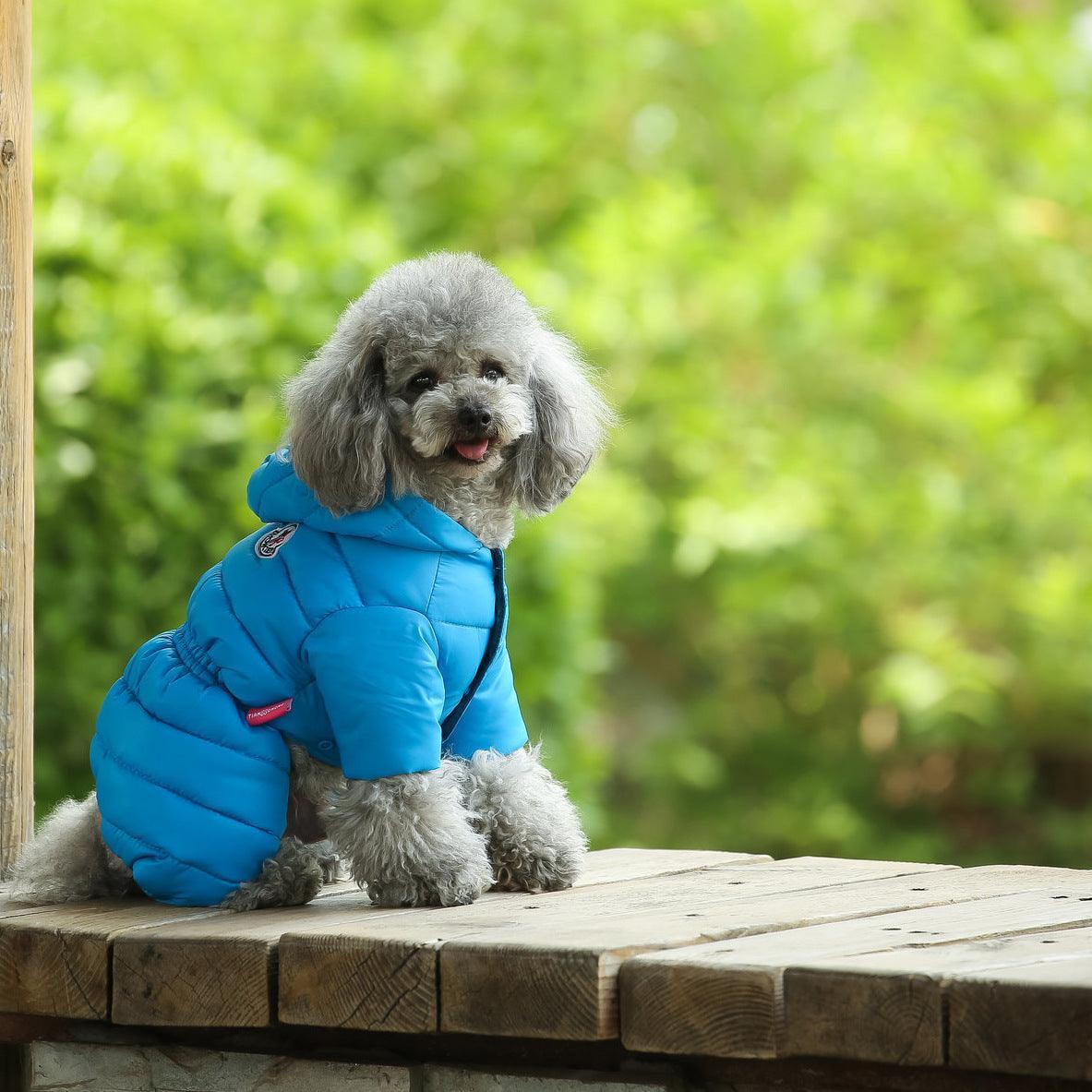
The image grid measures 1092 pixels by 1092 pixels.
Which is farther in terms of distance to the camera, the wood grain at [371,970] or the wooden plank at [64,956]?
the wooden plank at [64,956]

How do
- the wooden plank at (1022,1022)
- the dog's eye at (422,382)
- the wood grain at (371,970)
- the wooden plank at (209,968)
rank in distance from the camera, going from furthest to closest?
the dog's eye at (422,382) < the wooden plank at (209,968) < the wood grain at (371,970) < the wooden plank at (1022,1022)

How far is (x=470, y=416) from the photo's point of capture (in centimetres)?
263

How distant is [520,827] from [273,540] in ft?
2.09

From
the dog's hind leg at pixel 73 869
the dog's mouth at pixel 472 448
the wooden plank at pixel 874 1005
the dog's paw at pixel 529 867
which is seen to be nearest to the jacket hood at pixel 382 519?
the dog's mouth at pixel 472 448

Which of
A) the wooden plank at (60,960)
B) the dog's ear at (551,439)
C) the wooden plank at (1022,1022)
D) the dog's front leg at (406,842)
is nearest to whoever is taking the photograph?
the wooden plank at (1022,1022)

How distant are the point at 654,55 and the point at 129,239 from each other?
12.4 ft

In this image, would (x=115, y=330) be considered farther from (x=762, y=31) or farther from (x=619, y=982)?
(x=762, y=31)

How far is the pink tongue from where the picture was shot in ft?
8.78

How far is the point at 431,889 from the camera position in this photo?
8.48 ft

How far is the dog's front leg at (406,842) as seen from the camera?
2.58 m

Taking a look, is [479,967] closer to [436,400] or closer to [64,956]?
[64,956]

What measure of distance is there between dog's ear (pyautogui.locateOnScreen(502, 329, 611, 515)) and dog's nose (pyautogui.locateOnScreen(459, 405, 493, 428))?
0.18 meters

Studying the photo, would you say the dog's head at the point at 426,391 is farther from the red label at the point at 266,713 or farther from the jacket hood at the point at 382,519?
the red label at the point at 266,713

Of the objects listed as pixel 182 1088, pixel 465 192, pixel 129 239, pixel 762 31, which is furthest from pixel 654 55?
pixel 182 1088
